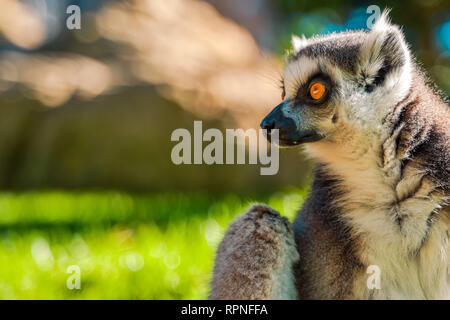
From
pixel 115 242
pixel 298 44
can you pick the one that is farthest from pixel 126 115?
pixel 298 44

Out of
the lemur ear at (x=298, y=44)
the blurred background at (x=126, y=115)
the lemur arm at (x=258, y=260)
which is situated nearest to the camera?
the lemur arm at (x=258, y=260)

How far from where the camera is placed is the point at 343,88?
2.65 meters

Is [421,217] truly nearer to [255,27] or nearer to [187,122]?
[187,122]

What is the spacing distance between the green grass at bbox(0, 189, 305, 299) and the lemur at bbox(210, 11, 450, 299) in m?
0.57

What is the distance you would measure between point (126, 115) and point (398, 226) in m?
5.94

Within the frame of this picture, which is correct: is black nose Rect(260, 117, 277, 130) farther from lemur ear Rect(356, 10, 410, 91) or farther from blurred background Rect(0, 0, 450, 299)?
blurred background Rect(0, 0, 450, 299)

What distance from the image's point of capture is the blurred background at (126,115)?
→ 604 centimetres

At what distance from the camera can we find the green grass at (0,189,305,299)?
3707 mm

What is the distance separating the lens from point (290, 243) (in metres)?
2.69

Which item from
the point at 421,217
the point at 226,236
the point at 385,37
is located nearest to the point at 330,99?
the point at 385,37

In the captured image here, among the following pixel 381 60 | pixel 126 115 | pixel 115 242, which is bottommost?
pixel 115 242

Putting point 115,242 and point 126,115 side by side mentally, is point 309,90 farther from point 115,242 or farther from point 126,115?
point 126,115

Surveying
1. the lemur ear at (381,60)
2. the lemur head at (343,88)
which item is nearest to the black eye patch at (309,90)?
the lemur head at (343,88)

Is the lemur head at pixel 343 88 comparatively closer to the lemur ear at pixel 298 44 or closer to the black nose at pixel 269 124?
the black nose at pixel 269 124
